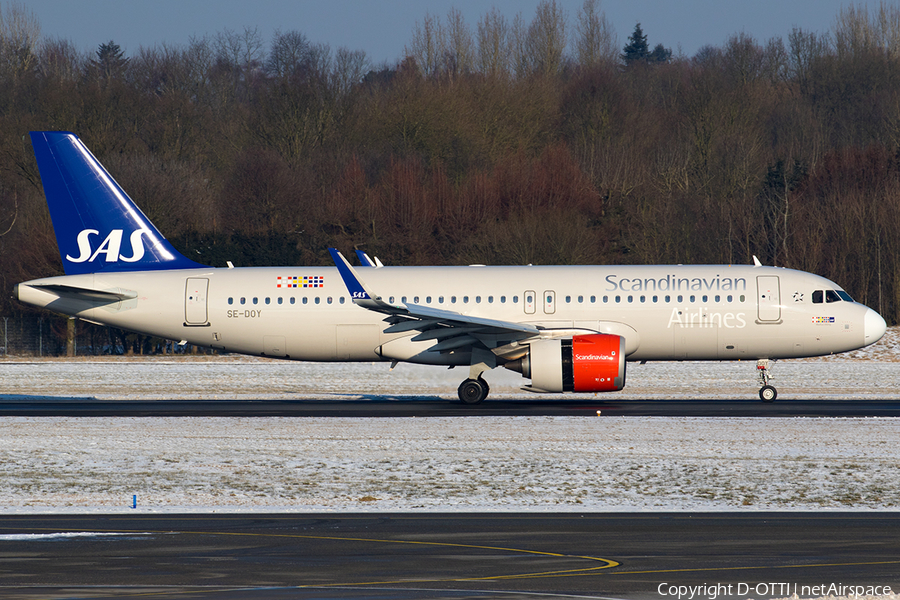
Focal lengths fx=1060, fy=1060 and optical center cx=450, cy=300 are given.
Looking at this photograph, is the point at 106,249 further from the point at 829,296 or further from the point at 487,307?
the point at 829,296

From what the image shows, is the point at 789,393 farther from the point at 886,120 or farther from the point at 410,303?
the point at 886,120

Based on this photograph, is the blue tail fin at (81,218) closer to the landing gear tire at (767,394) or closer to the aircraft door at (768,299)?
the aircraft door at (768,299)

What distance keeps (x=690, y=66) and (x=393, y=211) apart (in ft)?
150

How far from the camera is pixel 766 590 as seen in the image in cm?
884

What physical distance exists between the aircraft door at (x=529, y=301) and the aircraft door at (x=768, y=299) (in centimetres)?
580

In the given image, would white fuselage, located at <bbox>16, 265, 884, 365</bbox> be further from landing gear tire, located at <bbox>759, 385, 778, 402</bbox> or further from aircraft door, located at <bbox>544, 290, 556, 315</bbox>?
landing gear tire, located at <bbox>759, 385, 778, 402</bbox>

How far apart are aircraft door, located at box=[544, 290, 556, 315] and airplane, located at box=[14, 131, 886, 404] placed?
0.10ft

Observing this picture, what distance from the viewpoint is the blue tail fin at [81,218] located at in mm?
29359

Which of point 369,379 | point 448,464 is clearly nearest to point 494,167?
point 369,379

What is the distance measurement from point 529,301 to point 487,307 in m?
1.12

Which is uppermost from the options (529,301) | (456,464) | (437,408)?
(529,301)

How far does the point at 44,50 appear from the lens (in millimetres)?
95125

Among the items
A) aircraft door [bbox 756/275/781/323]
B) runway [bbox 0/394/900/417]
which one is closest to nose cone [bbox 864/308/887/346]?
runway [bbox 0/394/900/417]

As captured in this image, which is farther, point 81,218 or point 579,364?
point 81,218
